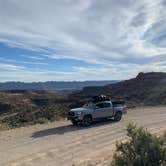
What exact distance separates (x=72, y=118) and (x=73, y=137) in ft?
14.4

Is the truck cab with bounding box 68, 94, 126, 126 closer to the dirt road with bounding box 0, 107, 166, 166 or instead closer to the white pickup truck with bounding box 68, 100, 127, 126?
the white pickup truck with bounding box 68, 100, 127, 126

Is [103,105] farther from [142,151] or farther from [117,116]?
[142,151]

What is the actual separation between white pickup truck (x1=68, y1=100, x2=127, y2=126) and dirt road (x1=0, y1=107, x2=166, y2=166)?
0.56 m

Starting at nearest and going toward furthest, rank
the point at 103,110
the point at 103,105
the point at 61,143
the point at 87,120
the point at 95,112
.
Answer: the point at 61,143, the point at 87,120, the point at 95,112, the point at 103,110, the point at 103,105

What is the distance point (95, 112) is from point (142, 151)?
562 inches

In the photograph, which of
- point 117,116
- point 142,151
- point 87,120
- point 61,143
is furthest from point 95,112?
point 142,151

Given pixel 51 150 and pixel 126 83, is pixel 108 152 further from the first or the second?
pixel 126 83

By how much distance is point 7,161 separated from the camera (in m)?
13.5

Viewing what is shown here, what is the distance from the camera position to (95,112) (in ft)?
75.7

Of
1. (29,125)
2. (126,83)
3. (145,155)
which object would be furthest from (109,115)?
(126,83)

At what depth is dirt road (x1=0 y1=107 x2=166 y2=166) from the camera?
44.0ft

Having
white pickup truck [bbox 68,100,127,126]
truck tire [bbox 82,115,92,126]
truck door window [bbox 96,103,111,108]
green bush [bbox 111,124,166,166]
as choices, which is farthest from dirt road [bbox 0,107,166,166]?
green bush [bbox 111,124,166,166]

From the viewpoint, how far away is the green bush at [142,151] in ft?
28.5

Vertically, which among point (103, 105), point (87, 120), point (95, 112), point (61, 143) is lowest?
point (61, 143)
